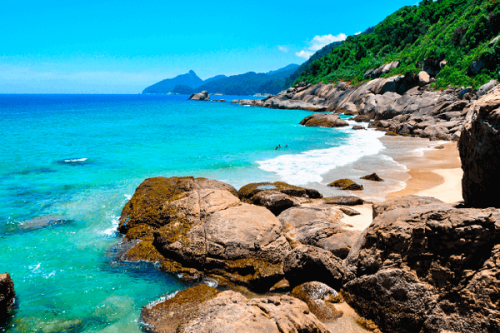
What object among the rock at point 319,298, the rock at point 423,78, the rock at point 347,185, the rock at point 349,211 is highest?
the rock at point 423,78

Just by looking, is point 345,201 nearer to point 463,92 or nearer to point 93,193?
point 93,193

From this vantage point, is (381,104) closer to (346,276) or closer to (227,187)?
(227,187)

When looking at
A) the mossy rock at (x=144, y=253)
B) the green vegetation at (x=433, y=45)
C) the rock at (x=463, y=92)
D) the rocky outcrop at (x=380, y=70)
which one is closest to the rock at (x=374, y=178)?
the mossy rock at (x=144, y=253)

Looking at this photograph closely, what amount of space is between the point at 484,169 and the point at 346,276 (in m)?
3.78

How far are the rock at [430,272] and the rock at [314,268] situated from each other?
0.45 m

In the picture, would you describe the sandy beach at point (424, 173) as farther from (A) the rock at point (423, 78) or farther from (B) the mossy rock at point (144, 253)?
(A) the rock at point (423, 78)

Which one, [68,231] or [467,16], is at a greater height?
[467,16]

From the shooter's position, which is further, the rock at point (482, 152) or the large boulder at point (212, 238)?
the large boulder at point (212, 238)

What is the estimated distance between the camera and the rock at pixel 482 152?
562cm

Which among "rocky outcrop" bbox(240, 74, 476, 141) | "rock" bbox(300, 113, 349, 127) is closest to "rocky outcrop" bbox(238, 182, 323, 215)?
"rocky outcrop" bbox(240, 74, 476, 141)

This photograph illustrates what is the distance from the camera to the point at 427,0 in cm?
8419

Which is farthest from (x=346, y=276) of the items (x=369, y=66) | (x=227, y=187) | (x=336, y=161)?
(x=369, y=66)

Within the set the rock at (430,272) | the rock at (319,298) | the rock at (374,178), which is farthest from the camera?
the rock at (374,178)

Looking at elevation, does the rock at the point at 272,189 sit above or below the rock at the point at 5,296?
above
